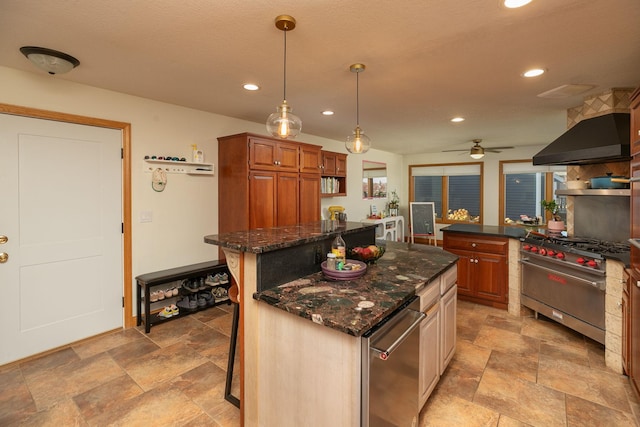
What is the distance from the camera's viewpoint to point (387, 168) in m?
7.44

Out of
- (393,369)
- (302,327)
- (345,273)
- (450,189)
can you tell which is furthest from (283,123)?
(450,189)

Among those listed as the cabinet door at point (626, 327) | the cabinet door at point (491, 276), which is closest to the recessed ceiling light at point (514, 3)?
the cabinet door at point (626, 327)

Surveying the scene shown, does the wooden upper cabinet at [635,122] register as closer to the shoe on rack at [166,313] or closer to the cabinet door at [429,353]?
the cabinet door at [429,353]

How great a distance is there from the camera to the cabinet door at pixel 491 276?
365cm

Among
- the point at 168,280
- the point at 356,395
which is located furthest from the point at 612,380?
the point at 168,280

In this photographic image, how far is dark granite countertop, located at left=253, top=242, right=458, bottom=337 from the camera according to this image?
1.35 metres

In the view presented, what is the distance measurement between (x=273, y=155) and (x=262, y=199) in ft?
1.96

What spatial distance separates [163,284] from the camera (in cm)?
355

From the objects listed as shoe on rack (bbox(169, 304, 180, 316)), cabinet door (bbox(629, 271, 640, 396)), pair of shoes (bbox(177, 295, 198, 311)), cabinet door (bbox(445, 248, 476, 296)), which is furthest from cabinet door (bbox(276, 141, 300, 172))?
cabinet door (bbox(629, 271, 640, 396))

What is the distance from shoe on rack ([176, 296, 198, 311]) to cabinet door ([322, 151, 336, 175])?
2.74 m

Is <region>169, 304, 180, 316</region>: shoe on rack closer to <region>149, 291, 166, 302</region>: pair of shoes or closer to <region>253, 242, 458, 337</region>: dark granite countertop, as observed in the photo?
<region>149, 291, 166, 302</region>: pair of shoes

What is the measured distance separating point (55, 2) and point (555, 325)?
4881mm

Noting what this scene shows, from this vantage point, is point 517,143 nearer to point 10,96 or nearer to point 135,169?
point 135,169

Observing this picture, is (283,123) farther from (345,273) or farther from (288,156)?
(288,156)
